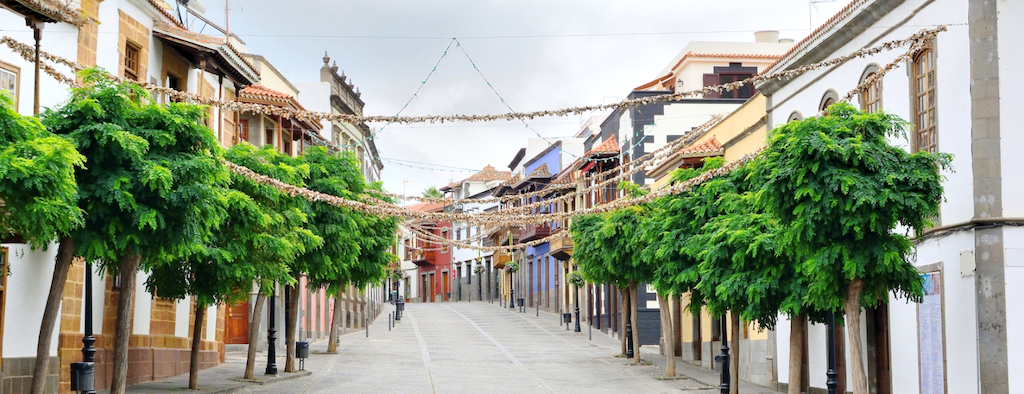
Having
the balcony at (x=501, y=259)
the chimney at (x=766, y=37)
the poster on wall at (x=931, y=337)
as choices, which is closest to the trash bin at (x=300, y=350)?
the poster on wall at (x=931, y=337)

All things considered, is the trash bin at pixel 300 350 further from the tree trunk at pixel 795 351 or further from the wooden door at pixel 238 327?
the tree trunk at pixel 795 351

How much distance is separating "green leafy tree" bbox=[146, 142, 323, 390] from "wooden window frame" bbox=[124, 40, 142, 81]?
11.3ft

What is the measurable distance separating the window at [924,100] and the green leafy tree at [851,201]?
2.68 meters

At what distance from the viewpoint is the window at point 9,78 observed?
60.6 feet

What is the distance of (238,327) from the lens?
37.5 meters

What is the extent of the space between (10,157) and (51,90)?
27.2ft

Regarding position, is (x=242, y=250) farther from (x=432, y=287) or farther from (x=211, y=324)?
(x=432, y=287)

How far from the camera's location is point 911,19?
60.6 ft

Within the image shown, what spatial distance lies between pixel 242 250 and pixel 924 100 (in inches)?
476

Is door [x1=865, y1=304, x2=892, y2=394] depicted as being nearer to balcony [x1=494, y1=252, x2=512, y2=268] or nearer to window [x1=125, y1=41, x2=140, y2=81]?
window [x1=125, y1=41, x2=140, y2=81]

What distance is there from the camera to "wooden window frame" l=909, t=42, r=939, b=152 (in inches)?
690

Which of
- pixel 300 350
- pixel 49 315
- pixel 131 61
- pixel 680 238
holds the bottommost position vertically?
pixel 300 350

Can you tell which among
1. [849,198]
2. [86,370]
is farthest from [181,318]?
[849,198]

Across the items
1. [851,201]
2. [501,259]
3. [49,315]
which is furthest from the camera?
[501,259]
